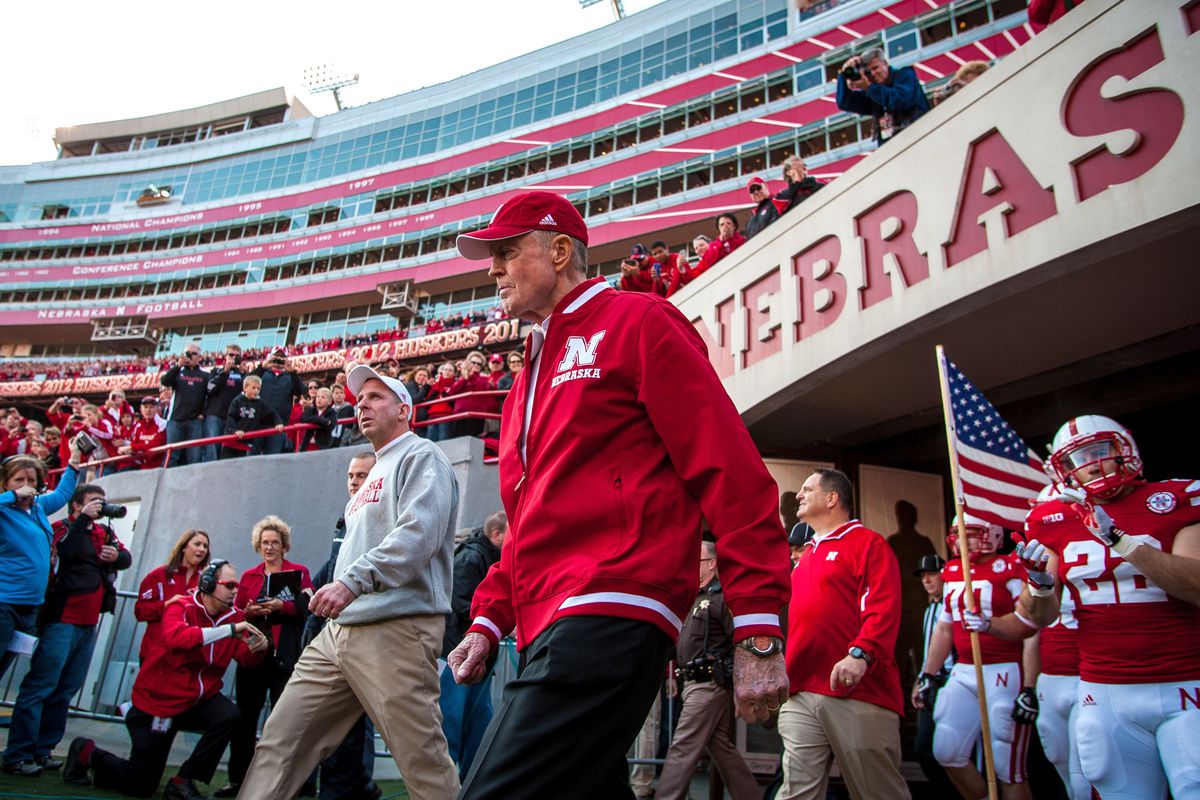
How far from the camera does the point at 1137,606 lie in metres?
3.43

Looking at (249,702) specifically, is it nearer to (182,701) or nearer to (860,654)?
(182,701)

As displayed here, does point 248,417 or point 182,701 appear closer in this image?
point 182,701

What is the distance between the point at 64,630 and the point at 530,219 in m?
5.29

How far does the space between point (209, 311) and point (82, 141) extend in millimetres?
23564

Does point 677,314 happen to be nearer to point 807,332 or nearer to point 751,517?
point 751,517

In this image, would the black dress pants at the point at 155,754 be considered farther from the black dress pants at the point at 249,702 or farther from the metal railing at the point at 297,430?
the metal railing at the point at 297,430

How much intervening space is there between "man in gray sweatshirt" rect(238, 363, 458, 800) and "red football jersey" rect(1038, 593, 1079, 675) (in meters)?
3.73

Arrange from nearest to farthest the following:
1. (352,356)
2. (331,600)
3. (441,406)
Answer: (331,600)
(441,406)
(352,356)

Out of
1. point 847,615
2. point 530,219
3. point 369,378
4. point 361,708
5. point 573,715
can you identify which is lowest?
point 361,708

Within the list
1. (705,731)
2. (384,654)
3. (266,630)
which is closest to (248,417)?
(266,630)

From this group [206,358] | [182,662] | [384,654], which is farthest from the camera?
[206,358]

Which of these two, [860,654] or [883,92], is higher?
[883,92]

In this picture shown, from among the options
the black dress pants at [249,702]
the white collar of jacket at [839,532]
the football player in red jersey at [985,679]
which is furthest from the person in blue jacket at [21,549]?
the football player in red jersey at [985,679]

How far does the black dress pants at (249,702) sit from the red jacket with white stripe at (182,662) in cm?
29
